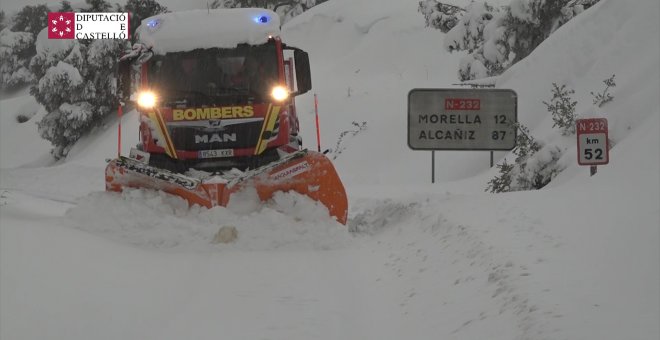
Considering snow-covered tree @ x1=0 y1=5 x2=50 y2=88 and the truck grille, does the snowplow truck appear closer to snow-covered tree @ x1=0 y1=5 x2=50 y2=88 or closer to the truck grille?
the truck grille

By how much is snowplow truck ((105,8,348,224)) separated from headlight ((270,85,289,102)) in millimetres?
13

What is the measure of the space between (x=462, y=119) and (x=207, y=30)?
5447 millimetres

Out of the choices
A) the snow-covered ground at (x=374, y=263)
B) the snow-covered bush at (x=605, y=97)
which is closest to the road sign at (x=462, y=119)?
the snow-covered ground at (x=374, y=263)

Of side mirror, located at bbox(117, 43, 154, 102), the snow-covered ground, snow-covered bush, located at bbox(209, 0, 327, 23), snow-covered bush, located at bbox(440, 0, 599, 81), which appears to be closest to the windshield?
side mirror, located at bbox(117, 43, 154, 102)

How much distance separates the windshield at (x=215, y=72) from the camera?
9484 millimetres

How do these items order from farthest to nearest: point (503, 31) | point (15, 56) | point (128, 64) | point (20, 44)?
1. point (15, 56)
2. point (20, 44)
3. point (503, 31)
4. point (128, 64)

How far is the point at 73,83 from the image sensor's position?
3256 cm

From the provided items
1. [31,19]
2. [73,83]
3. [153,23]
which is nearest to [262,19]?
[153,23]

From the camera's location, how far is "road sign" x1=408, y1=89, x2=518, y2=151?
1335cm

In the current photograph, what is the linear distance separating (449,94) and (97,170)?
1381 cm

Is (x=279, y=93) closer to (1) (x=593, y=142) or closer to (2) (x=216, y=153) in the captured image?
(2) (x=216, y=153)

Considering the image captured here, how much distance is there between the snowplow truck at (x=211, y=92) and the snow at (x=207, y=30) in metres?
0.01

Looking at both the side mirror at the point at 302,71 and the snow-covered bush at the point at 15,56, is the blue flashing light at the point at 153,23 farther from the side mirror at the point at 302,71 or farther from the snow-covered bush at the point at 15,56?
the snow-covered bush at the point at 15,56

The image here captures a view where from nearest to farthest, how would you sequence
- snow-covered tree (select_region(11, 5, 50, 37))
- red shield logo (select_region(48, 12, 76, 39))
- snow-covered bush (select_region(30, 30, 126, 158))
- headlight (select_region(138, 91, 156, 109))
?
headlight (select_region(138, 91, 156, 109)), snow-covered bush (select_region(30, 30, 126, 158)), red shield logo (select_region(48, 12, 76, 39)), snow-covered tree (select_region(11, 5, 50, 37))
